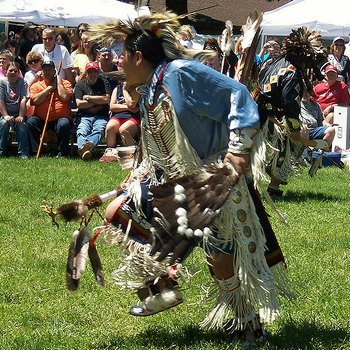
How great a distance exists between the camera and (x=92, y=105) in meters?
10.8

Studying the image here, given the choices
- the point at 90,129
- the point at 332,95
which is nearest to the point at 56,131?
the point at 90,129

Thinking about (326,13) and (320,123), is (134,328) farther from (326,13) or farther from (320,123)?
(326,13)

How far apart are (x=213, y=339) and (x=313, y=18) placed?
12421 millimetres

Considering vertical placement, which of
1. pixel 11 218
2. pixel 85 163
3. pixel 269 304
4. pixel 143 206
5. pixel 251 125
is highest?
pixel 251 125

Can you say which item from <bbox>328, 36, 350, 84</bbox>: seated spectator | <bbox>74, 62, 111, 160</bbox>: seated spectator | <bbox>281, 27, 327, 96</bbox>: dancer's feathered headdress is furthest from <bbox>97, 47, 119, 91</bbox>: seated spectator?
<bbox>328, 36, 350, 84</bbox>: seated spectator

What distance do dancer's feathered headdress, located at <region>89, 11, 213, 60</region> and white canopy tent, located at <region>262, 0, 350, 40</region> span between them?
39.3 ft

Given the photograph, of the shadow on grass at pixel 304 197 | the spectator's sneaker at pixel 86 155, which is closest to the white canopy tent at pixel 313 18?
the spectator's sneaker at pixel 86 155

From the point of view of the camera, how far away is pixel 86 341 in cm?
388

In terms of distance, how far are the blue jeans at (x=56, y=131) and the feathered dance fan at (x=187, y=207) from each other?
298 inches

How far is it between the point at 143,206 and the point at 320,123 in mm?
7107

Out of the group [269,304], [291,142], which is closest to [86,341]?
[269,304]

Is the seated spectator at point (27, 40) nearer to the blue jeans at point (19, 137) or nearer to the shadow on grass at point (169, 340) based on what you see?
the blue jeans at point (19, 137)

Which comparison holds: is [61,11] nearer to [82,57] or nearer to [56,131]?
[82,57]

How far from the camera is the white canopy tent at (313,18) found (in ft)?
50.3
